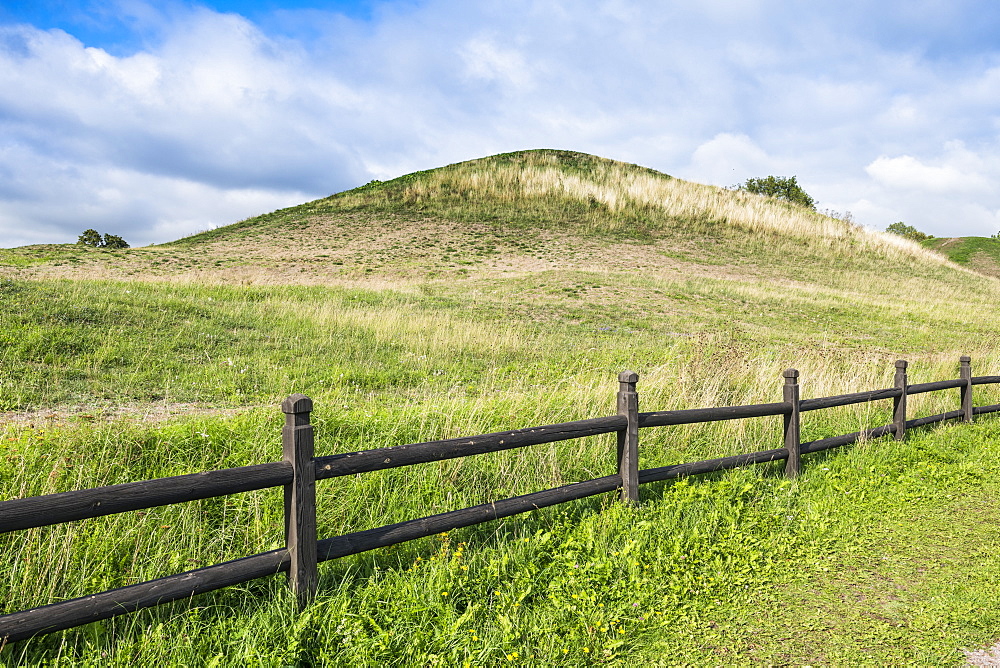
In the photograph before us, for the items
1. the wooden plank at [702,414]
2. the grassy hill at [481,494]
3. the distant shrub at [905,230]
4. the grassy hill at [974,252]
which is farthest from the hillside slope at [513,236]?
the distant shrub at [905,230]

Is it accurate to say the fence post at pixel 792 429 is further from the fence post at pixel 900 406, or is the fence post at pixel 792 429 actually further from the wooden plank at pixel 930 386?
the wooden plank at pixel 930 386

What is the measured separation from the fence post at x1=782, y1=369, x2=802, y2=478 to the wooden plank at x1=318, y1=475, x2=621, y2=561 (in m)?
2.55

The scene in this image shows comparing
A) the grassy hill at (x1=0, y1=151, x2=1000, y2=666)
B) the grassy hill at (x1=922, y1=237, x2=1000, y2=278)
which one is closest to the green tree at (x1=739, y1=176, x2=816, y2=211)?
the grassy hill at (x1=922, y1=237, x2=1000, y2=278)

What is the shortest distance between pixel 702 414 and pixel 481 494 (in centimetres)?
227

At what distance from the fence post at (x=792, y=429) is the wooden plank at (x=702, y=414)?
0.28 ft

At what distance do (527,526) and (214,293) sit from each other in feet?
57.3

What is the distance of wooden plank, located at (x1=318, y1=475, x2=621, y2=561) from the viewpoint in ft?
13.0

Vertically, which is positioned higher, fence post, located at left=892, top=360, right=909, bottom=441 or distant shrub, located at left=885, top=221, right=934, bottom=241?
distant shrub, located at left=885, top=221, right=934, bottom=241

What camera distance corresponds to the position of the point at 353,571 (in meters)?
4.25

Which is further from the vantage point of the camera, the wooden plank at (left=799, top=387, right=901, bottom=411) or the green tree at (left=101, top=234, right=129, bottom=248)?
the green tree at (left=101, top=234, right=129, bottom=248)

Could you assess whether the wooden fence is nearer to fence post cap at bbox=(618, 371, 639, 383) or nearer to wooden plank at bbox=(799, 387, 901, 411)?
fence post cap at bbox=(618, 371, 639, 383)

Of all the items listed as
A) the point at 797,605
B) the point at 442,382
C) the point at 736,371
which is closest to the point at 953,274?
the point at 736,371

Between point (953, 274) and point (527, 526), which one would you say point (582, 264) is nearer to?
point (953, 274)

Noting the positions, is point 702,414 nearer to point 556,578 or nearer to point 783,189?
point 556,578
